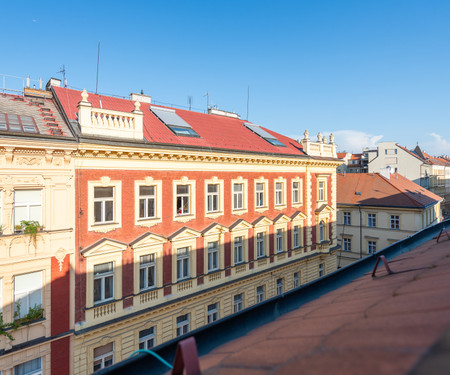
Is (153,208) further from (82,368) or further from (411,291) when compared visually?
(411,291)

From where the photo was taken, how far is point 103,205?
1402cm

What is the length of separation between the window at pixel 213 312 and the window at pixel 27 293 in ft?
30.9

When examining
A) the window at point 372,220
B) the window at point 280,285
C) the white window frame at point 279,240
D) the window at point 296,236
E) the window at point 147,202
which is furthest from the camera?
the window at point 372,220

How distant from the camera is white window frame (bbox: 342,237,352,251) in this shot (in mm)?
33597

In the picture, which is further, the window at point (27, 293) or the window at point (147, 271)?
the window at point (147, 271)

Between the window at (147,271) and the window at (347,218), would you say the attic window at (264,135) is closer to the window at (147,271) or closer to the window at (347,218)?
the window at (147,271)

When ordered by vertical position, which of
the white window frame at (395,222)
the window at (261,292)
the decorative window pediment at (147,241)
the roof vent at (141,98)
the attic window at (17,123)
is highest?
the roof vent at (141,98)

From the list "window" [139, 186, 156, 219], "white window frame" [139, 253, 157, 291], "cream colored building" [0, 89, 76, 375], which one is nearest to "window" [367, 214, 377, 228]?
"white window frame" [139, 253, 157, 291]

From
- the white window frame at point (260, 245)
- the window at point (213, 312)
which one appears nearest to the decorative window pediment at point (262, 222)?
the white window frame at point (260, 245)

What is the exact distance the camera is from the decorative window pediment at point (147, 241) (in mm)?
14788

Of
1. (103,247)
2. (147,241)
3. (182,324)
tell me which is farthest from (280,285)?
(103,247)

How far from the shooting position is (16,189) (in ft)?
38.8

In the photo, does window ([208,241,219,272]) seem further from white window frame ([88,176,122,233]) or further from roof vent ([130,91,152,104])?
roof vent ([130,91,152,104])

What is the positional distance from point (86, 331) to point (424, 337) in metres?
14.8
